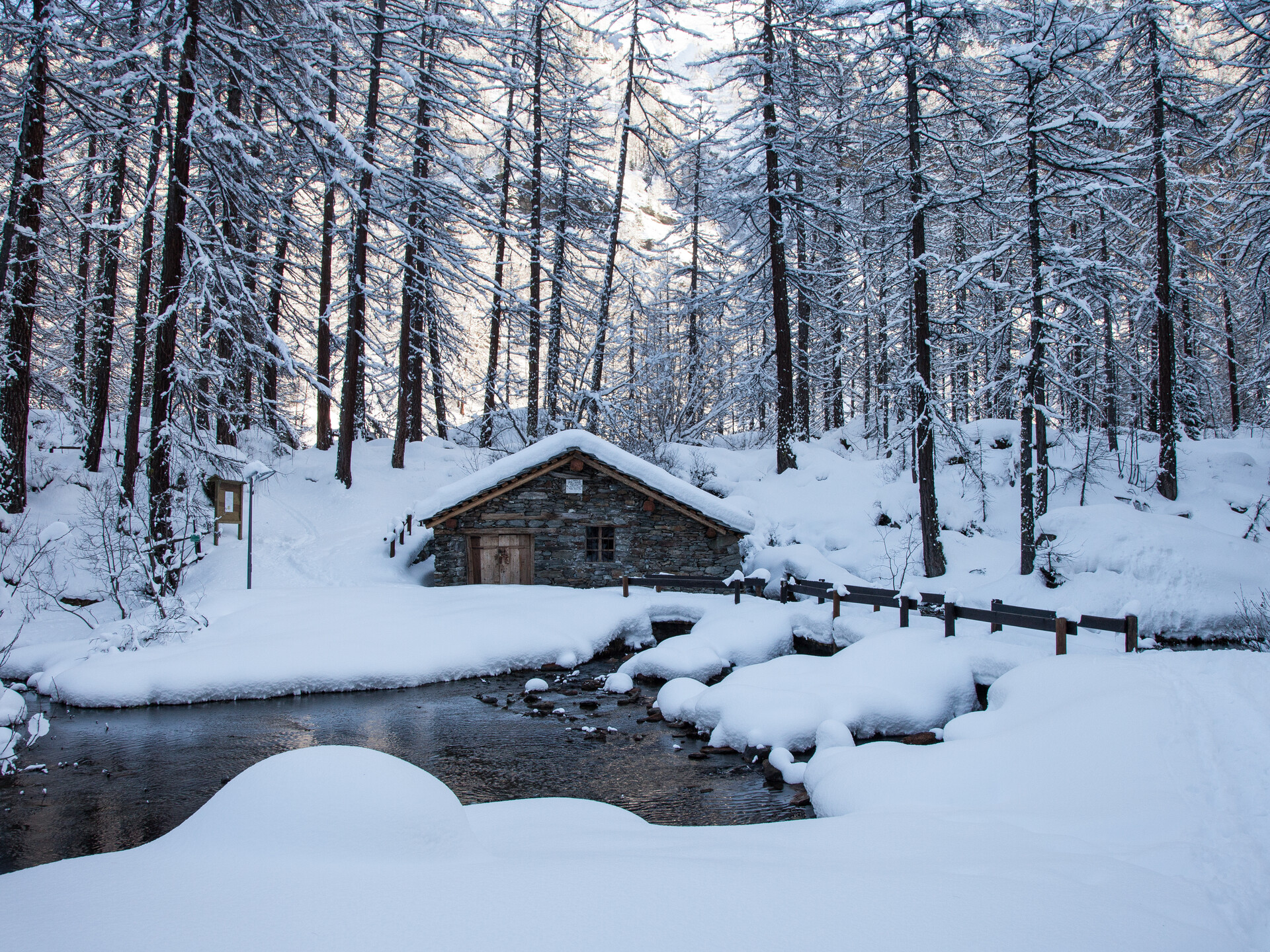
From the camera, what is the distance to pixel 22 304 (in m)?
12.4

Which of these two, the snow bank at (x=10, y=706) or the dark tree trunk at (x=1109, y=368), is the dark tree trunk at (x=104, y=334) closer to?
the snow bank at (x=10, y=706)

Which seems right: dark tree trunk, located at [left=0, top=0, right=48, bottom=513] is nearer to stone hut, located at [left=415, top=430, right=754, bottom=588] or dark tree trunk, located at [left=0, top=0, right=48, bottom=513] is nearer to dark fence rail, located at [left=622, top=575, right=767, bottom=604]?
stone hut, located at [left=415, top=430, right=754, bottom=588]

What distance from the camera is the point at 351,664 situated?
1106cm

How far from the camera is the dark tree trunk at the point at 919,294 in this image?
13789 mm

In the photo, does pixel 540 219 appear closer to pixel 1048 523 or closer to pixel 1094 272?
pixel 1094 272

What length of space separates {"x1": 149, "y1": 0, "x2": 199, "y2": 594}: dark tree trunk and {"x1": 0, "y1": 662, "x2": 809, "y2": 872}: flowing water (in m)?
3.00

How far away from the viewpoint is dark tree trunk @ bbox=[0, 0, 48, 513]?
1191 centimetres

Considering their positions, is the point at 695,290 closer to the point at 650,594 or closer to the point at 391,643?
the point at 650,594

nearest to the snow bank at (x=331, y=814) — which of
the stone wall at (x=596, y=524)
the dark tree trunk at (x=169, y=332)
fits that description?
the dark tree trunk at (x=169, y=332)

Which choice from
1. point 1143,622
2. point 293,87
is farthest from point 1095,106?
point 293,87

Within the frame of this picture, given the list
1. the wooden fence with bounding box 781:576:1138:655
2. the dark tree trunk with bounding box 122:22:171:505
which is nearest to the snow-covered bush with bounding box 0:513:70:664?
the dark tree trunk with bounding box 122:22:171:505

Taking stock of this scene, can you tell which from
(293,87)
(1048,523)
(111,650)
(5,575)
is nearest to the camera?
(293,87)

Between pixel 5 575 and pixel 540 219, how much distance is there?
16.8m

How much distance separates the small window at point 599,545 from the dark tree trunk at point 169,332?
28.3ft
